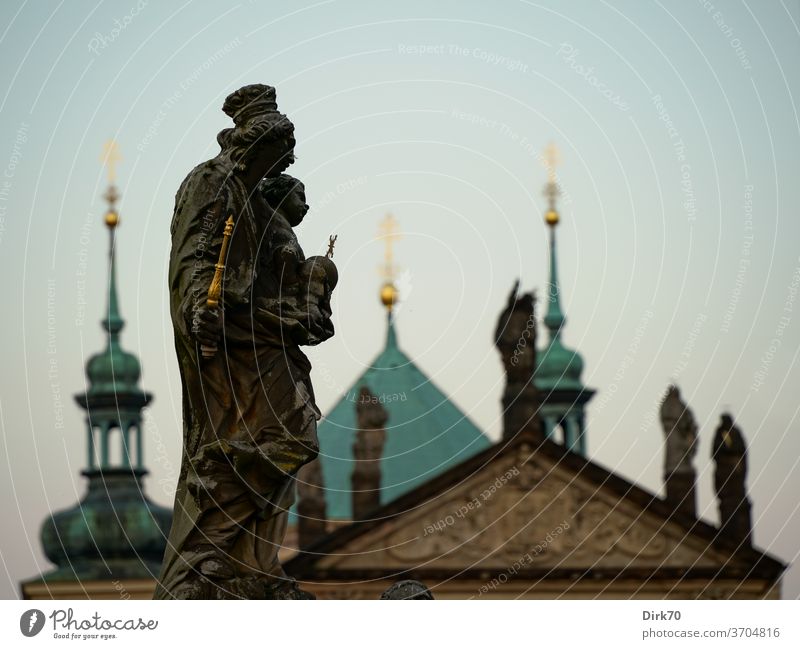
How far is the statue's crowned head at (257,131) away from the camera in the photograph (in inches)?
650

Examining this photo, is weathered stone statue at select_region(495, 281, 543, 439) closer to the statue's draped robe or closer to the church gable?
the church gable

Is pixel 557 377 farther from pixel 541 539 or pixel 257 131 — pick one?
pixel 257 131

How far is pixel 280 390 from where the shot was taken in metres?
16.3

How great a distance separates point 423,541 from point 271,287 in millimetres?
67754

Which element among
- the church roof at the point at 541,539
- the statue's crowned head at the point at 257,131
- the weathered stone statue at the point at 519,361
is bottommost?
the statue's crowned head at the point at 257,131

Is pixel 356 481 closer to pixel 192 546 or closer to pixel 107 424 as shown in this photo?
pixel 107 424

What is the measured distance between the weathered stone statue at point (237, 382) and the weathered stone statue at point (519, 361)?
59606 millimetres

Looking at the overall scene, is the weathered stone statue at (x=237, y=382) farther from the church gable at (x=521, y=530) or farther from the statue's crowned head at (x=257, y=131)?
the church gable at (x=521, y=530)

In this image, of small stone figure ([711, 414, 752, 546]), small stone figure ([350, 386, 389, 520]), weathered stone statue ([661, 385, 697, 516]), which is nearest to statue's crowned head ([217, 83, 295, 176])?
small stone figure ([350, 386, 389, 520])

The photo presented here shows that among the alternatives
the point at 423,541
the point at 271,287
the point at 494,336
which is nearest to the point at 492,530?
the point at 423,541

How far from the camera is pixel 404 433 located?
8988 centimetres

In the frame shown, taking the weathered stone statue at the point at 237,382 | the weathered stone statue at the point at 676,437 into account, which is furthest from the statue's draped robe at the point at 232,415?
the weathered stone statue at the point at 676,437
